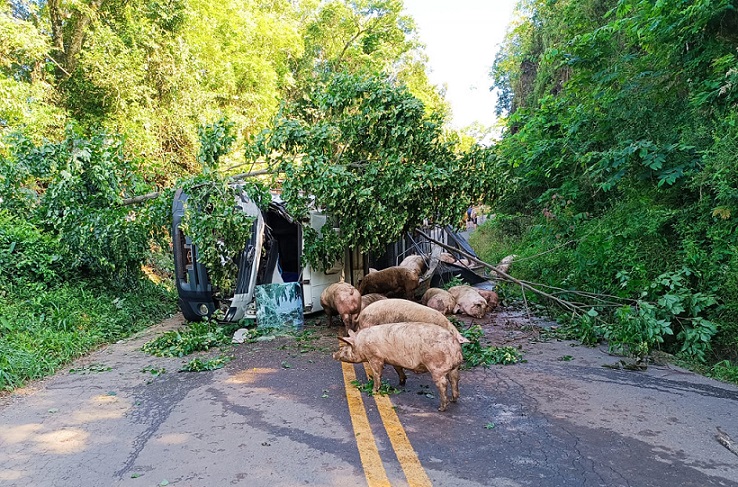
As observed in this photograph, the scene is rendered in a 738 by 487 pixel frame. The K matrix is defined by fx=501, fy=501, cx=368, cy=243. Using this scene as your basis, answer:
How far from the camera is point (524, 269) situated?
39.1 feet

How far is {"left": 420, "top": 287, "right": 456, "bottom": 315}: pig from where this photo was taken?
9.62 metres

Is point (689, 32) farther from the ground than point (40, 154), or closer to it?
farther from the ground

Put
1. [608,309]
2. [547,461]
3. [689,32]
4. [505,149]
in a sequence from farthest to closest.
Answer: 1. [505,149]
2. [608,309]
3. [689,32]
4. [547,461]

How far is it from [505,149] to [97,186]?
31.4ft

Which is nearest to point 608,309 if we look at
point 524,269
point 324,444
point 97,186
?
point 524,269

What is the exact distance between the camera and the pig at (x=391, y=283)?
9.88 meters

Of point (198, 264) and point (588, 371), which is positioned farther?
point (198, 264)

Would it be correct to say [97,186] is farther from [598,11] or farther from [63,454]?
[598,11]

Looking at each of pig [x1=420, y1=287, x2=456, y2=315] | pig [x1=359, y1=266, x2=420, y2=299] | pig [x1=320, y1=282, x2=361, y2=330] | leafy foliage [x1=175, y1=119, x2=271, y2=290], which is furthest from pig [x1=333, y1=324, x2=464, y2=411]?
pig [x1=359, y1=266, x2=420, y2=299]

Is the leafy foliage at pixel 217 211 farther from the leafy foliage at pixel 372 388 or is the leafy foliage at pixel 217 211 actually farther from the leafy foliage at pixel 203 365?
the leafy foliage at pixel 372 388

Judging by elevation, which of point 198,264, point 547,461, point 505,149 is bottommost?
point 547,461

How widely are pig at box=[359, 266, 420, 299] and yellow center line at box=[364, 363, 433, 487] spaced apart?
4.87 meters

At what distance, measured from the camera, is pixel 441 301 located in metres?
9.69

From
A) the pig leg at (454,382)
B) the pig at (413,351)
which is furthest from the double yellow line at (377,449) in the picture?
the pig leg at (454,382)
